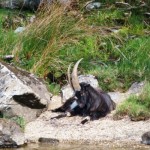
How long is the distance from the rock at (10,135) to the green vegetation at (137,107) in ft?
5.50

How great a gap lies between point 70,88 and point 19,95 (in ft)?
4.70

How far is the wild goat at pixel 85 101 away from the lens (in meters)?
10.2

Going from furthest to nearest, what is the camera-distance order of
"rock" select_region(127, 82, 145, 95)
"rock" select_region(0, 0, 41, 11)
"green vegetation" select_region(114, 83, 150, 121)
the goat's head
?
1. "rock" select_region(0, 0, 41, 11)
2. "rock" select_region(127, 82, 145, 95)
3. the goat's head
4. "green vegetation" select_region(114, 83, 150, 121)

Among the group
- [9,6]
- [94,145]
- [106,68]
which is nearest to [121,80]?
[106,68]

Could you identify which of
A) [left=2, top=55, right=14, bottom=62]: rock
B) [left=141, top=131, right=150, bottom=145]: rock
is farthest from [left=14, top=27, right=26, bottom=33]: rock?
[left=141, top=131, right=150, bottom=145]: rock

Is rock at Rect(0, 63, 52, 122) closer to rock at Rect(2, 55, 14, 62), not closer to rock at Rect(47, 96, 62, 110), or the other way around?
rock at Rect(47, 96, 62, 110)

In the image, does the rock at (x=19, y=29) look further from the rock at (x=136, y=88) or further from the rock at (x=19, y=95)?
the rock at (x=136, y=88)

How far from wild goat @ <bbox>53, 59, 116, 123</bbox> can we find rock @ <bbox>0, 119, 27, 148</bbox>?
150 cm

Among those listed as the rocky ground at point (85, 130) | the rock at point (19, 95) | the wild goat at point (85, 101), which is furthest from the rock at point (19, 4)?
the rocky ground at point (85, 130)

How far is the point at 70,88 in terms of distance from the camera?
1118 centimetres

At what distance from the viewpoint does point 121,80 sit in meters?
11.8

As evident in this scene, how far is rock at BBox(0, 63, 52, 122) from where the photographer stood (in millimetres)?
A: 9922

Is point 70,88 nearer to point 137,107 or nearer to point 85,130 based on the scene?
point 137,107

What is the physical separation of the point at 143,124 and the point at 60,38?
3621mm
